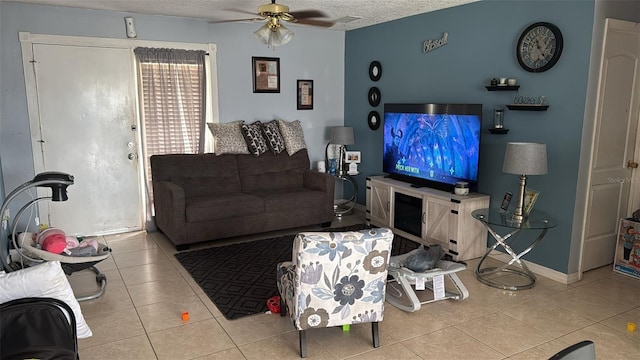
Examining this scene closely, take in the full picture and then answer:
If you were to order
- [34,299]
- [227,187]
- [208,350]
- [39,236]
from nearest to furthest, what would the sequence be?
[34,299] → [208,350] → [39,236] → [227,187]

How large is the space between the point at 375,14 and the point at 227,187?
251 centimetres

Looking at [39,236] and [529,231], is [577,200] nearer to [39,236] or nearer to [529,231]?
[529,231]

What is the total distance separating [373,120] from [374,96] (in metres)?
0.30

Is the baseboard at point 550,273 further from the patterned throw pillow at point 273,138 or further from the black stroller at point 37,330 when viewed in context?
the black stroller at point 37,330

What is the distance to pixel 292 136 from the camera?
5699mm

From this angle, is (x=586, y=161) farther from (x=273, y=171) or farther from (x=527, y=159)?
(x=273, y=171)

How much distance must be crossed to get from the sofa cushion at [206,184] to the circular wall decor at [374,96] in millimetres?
1977

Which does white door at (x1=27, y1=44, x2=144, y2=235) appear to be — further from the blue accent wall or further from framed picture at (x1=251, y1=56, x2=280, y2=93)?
the blue accent wall

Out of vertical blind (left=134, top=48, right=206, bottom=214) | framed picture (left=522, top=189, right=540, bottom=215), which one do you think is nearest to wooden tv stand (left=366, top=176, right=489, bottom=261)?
framed picture (left=522, top=189, right=540, bottom=215)

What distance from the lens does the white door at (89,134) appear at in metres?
4.78

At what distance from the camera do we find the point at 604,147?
150 inches

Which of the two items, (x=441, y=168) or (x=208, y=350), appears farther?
(x=441, y=168)

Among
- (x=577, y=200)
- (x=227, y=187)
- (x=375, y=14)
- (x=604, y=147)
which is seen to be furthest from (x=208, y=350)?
(x=375, y=14)

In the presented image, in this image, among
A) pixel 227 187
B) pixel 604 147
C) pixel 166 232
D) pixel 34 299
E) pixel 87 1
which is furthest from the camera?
pixel 227 187
